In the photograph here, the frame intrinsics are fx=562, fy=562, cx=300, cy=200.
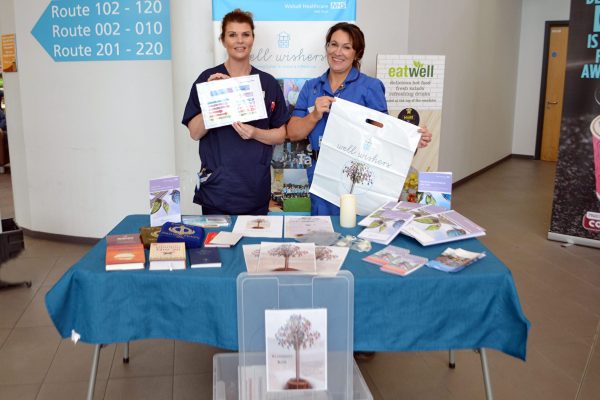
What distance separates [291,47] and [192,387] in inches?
82.8

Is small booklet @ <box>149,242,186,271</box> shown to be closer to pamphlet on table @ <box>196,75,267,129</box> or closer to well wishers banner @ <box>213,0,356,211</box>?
pamphlet on table @ <box>196,75,267,129</box>

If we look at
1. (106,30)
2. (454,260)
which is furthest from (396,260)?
(106,30)

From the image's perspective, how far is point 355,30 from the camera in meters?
2.64

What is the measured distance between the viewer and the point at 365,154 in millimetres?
2451

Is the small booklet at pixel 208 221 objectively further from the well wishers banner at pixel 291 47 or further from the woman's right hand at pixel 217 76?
the well wishers banner at pixel 291 47

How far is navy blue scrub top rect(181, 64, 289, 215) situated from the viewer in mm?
2682

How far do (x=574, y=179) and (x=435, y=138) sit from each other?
4.82 ft

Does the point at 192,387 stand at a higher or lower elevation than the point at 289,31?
lower

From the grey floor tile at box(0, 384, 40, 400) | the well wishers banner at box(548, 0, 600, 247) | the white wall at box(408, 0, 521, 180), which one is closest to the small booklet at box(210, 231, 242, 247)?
the grey floor tile at box(0, 384, 40, 400)

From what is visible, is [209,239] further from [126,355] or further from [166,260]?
[126,355]

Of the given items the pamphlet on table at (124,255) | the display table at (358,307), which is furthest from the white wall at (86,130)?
the display table at (358,307)

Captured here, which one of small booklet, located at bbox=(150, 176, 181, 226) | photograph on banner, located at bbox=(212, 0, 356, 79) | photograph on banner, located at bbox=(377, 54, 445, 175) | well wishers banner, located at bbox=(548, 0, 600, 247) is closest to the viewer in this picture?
small booklet, located at bbox=(150, 176, 181, 226)

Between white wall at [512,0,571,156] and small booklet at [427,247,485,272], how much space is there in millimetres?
8237

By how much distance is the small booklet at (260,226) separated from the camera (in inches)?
86.2
